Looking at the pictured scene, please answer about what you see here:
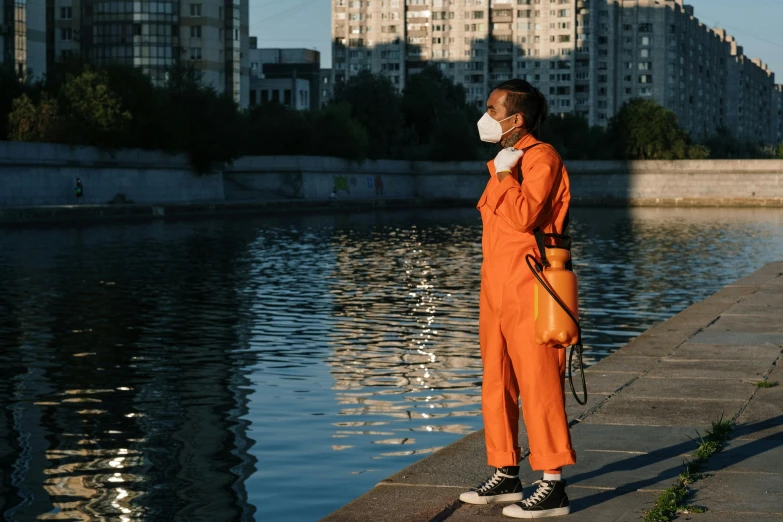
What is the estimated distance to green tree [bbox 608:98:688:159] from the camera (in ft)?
303

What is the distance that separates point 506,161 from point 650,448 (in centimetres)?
194

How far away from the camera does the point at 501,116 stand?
17.5ft

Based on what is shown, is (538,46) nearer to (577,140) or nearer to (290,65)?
(290,65)

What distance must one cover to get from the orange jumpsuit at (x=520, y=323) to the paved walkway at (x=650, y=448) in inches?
12.0

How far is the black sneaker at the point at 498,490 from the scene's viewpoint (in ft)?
17.3

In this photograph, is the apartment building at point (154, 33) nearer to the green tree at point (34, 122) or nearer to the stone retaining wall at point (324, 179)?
the stone retaining wall at point (324, 179)

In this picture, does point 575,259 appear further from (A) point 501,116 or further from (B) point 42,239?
(A) point 501,116

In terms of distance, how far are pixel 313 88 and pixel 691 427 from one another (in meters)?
166

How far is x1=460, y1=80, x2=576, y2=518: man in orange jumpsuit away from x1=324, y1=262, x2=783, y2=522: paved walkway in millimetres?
169

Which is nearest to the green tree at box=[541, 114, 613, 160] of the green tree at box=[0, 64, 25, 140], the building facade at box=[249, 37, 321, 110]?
the green tree at box=[0, 64, 25, 140]

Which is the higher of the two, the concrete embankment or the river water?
the concrete embankment

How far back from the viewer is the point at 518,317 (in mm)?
5129

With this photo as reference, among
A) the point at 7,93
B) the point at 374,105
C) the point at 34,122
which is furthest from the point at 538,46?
the point at 34,122

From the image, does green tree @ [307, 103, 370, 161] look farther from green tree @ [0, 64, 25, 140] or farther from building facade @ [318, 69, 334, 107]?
building facade @ [318, 69, 334, 107]
